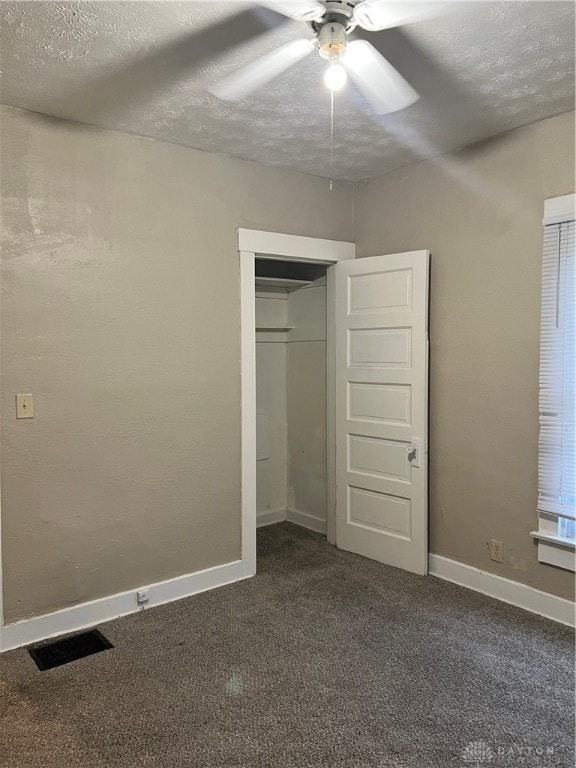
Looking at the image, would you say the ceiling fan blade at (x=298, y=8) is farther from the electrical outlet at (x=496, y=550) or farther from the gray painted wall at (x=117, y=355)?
the electrical outlet at (x=496, y=550)

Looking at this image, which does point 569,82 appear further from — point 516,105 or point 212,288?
point 212,288

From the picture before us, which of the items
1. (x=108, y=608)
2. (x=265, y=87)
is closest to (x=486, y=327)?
(x=265, y=87)

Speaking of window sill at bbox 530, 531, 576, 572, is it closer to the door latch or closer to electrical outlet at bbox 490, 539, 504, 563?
electrical outlet at bbox 490, 539, 504, 563

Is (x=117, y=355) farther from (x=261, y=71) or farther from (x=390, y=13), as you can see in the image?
(x=390, y=13)

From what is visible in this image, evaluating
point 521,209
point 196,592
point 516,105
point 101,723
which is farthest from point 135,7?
point 196,592

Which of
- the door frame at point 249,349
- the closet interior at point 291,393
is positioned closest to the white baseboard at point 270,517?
the closet interior at point 291,393

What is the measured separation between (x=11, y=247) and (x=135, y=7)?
1.28 meters

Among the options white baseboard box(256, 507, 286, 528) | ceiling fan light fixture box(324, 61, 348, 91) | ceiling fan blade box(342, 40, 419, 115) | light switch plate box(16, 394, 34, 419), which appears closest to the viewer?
ceiling fan light fixture box(324, 61, 348, 91)

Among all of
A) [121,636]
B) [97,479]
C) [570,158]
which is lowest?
[121,636]

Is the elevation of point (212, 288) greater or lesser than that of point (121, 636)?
greater

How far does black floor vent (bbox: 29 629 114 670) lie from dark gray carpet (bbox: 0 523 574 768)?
58 millimetres

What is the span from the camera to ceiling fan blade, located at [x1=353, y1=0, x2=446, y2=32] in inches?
71.1

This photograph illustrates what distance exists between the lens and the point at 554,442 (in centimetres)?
284

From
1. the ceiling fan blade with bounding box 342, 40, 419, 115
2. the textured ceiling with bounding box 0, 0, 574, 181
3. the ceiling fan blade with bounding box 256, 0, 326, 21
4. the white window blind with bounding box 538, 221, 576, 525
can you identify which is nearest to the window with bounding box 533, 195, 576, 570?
the white window blind with bounding box 538, 221, 576, 525
